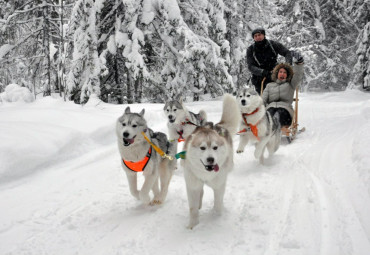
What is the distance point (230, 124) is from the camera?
12.5ft

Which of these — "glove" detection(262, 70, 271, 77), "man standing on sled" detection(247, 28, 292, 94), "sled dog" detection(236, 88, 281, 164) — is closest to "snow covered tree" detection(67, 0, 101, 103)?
"man standing on sled" detection(247, 28, 292, 94)

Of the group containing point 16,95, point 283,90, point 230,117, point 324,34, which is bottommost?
point 230,117

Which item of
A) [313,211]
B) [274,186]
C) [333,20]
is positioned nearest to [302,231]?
[313,211]

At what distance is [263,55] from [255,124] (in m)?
2.58

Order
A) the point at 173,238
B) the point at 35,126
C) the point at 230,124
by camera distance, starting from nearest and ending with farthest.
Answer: the point at 173,238
the point at 230,124
the point at 35,126

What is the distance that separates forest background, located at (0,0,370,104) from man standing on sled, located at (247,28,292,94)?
363 cm

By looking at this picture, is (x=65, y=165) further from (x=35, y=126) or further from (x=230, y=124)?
(x=230, y=124)

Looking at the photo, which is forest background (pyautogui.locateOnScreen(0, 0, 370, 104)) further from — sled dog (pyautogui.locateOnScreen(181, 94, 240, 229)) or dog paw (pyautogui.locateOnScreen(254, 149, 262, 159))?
sled dog (pyautogui.locateOnScreen(181, 94, 240, 229))

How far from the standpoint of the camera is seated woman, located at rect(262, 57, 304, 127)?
20.2ft

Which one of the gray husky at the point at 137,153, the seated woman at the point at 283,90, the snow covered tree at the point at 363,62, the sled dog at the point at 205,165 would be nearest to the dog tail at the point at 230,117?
the sled dog at the point at 205,165

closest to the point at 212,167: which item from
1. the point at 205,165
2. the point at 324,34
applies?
the point at 205,165

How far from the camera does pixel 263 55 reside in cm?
676

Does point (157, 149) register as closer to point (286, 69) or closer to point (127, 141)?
point (127, 141)

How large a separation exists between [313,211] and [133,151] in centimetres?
216
